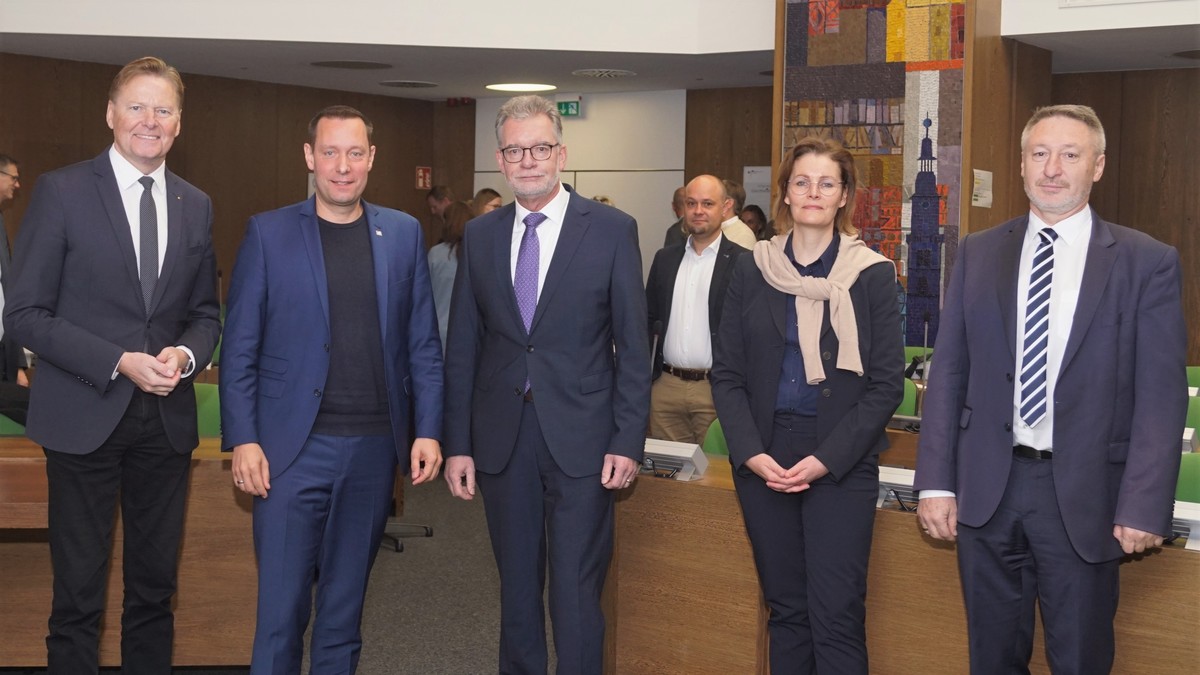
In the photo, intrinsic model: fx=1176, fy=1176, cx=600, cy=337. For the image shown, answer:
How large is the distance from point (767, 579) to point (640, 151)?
945 cm

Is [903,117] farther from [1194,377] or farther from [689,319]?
[689,319]

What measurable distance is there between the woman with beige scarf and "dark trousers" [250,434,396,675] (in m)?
0.98

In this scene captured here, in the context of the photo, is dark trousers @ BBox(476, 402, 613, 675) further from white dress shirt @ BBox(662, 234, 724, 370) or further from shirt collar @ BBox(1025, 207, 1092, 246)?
white dress shirt @ BBox(662, 234, 724, 370)

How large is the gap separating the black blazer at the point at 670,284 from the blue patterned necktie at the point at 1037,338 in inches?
101

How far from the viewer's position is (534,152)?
10.1 ft

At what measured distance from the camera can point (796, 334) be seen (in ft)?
10.1

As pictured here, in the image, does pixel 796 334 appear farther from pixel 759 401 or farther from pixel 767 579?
pixel 767 579

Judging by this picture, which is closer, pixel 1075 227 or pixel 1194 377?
pixel 1075 227

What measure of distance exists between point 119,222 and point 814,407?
1.88 metres

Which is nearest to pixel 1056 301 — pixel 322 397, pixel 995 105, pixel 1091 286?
pixel 1091 286

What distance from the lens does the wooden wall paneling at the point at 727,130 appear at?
462 inches

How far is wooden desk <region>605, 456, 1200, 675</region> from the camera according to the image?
9.64 ft

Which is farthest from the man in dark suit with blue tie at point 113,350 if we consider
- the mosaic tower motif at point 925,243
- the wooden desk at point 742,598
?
the mosaic tower motif at point 925,243

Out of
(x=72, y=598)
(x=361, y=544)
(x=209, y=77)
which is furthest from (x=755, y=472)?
(x=209, y=77)
